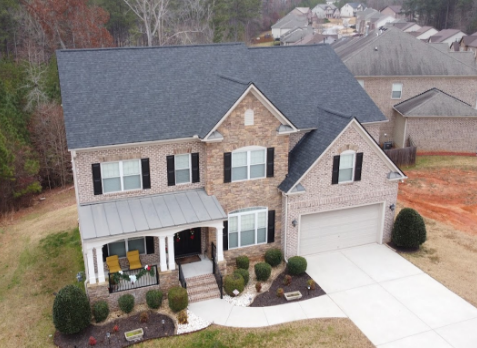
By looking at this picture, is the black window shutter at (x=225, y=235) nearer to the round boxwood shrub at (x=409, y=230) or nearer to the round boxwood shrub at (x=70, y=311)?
the round boxwood shrub at (x=70, y=311)

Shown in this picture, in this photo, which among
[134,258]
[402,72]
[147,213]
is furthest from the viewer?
[402,72]

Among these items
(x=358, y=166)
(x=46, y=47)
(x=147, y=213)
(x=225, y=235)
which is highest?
(x=46, y=47)

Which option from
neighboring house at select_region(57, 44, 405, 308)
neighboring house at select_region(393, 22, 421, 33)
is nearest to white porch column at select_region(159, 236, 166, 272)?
neighboring house at select_region(57, 44, 405, 308)

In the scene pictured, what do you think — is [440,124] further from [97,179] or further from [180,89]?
[97,179]

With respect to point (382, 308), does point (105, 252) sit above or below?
above

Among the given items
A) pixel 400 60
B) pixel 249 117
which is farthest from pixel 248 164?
pixel 400 60

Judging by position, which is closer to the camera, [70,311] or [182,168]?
[70,311]

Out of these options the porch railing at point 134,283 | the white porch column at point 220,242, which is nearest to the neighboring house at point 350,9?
the white porch column at point 220,242

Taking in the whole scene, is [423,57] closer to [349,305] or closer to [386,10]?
[349,305]
